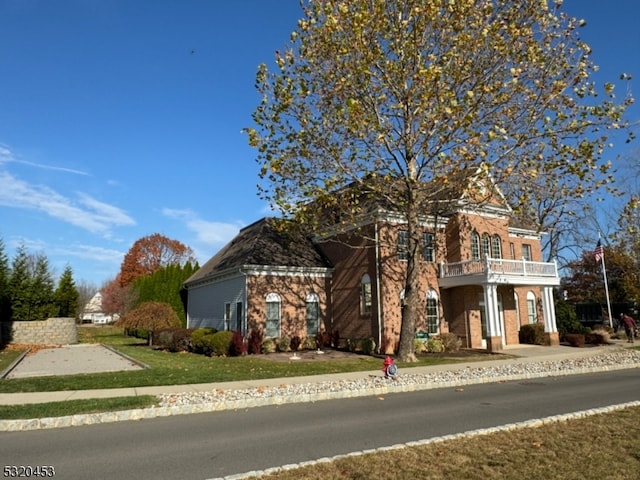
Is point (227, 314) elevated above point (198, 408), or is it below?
above

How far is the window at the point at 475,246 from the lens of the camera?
27672mm

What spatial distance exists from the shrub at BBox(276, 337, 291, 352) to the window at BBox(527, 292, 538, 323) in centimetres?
1549

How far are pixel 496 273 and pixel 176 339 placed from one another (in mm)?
16412

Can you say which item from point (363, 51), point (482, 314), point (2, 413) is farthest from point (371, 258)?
point (2, 413)

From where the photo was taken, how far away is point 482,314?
2681cm

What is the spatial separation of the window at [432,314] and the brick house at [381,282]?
0.05m

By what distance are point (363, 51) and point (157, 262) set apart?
214ft

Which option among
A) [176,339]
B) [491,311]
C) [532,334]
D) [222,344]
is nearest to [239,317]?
[176,339]

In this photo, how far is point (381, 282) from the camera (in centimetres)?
2402

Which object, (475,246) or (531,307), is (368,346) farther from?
(531,307)

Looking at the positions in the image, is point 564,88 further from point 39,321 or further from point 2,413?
point 39,321

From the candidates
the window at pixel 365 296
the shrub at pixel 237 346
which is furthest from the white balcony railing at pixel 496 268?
the shrub at pixel 237 346

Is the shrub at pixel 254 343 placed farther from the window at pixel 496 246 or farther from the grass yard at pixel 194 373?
the window at pixel 496 246

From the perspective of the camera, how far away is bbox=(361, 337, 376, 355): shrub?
75.4ft
